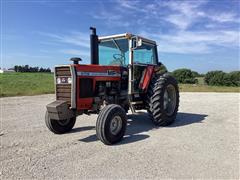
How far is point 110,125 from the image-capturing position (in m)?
5.27

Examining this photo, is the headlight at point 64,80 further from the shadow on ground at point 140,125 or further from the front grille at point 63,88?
the shadow on ground at point 140,125

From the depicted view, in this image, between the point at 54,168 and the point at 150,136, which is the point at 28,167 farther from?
the point at 150,136

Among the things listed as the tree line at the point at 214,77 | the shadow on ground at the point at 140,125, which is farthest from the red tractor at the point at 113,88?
the tree line at the point at 214,77

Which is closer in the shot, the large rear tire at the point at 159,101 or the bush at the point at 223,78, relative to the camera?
the large rear tire at the point at 159,101

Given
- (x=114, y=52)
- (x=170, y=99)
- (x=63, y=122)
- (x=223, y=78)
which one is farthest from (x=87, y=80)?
(x=223, y=78)

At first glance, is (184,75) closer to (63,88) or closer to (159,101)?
(159,101)

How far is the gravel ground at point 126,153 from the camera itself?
3.79 m

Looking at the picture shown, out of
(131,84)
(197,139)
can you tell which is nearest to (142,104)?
(131,84)

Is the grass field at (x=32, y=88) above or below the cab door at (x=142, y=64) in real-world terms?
below

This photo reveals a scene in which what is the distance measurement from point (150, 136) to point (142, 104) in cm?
142

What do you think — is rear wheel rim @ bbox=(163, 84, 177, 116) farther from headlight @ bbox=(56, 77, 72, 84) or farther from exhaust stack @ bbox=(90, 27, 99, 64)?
headlight @ bbox=(56, 77, 72, 84)

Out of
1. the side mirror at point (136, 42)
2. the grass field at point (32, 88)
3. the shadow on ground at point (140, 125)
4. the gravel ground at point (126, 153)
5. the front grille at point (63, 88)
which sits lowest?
the gravel ground at point (126, 153)

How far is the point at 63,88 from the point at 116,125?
1.39 metres

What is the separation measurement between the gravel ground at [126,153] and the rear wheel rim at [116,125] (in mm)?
279
